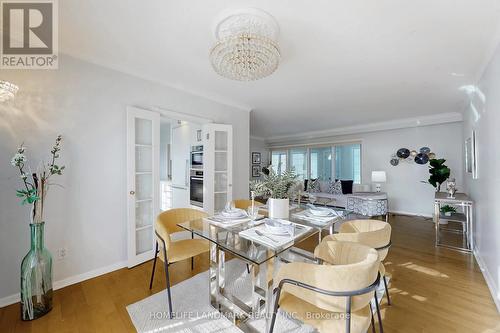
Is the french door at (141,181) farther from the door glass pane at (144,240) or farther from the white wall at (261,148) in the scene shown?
the white wall at (261,148)

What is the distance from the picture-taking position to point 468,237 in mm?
3311

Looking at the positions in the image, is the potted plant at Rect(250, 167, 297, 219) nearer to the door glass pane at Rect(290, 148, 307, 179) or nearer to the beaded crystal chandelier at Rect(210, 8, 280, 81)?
the beaded crystal chandelier at Rect(210, 8, 280, 81)

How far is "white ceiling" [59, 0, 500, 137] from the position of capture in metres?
1.60

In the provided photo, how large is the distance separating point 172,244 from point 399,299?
236 centimetres

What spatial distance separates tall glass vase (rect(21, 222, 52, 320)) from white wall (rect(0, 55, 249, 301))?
353 millimetres

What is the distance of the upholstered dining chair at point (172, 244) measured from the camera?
189 cm

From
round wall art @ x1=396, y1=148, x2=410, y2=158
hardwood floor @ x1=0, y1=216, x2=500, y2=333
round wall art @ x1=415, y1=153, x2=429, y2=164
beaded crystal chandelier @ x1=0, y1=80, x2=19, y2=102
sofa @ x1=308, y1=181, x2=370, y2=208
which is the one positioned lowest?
hardwood floor @ x1=0, y1=216, x2=500, y2=333

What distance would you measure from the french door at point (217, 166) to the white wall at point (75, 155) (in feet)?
3.47

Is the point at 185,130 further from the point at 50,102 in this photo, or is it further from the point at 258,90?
the point at 50,102

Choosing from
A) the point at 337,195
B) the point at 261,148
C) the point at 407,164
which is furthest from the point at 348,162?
the point at 261,148

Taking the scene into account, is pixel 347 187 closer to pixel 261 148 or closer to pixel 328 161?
pixel 328 161

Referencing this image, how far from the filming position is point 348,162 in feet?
22.2

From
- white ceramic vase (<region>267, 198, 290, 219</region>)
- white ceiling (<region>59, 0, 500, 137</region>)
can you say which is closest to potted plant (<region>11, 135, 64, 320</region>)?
white ceiling (<region>59, 0, 500, 137</region>)

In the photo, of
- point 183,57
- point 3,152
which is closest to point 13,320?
point 3,152
